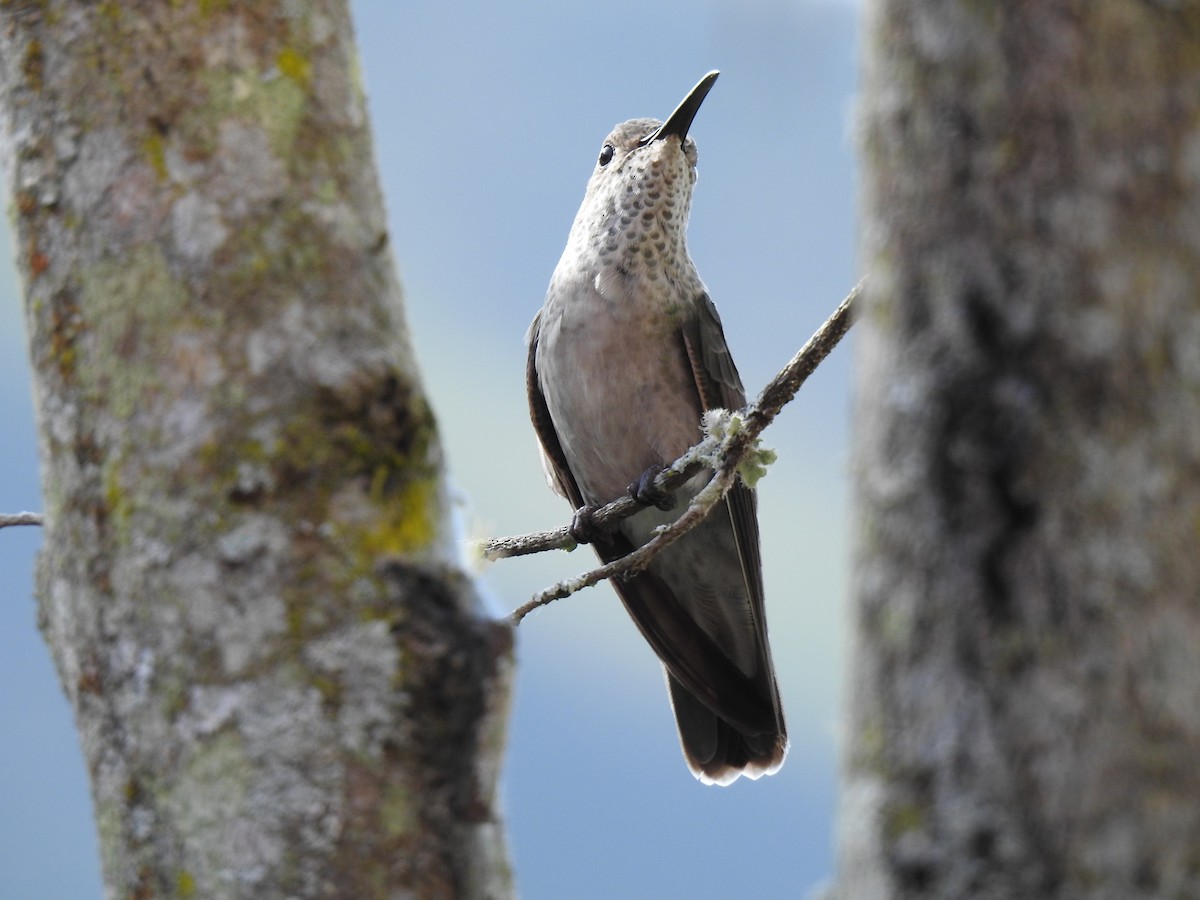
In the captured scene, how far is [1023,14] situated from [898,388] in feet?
1.38

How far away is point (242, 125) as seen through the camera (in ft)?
6.59

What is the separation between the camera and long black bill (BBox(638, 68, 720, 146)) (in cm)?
573

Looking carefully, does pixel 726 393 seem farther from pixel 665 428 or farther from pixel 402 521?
pixel 402 521

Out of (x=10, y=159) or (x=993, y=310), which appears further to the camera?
(x=10, y=159)

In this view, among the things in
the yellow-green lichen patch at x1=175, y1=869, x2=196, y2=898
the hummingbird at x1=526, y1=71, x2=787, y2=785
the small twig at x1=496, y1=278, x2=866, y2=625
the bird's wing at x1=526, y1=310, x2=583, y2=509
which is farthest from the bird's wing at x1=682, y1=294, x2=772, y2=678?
the yellow-green lichen patch at x1=175, y1=869, x2=196, y2=898

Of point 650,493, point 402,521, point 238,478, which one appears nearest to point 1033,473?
point 402,521

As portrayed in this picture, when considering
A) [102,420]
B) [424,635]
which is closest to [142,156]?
[102,420]

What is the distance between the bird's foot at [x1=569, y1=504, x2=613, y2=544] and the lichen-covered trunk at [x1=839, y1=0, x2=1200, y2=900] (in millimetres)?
3736

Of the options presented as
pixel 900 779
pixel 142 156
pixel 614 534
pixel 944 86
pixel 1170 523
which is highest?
pixel 614 534

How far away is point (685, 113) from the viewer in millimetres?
5781

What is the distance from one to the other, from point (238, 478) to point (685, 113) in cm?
432

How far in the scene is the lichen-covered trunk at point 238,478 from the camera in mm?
1732

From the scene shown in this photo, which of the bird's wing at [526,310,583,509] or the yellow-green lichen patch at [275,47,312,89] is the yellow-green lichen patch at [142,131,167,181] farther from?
the bird's wing at [526,310,583,509]

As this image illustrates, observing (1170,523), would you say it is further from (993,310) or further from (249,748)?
(249,748)
